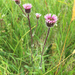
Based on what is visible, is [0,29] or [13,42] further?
[0,29]

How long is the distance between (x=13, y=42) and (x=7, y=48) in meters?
0.10

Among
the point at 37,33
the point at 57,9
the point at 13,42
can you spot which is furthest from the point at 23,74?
the point at 57,9

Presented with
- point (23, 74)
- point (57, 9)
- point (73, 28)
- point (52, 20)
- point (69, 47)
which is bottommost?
point (23, 74)

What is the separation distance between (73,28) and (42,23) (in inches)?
17.3

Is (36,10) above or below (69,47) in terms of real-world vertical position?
above

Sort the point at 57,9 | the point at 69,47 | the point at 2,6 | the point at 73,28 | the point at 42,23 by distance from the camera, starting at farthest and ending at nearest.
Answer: the point at 2,6 → the point at 57,9 → the point at 42,23 → the point at 73,28 → the point at 69,47

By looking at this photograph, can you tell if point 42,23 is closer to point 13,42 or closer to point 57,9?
point 57,9

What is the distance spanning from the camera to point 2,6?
161cm

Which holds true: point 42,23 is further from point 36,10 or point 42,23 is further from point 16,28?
point 16,28

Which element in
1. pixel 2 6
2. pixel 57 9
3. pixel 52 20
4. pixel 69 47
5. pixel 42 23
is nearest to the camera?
pixel 52 20

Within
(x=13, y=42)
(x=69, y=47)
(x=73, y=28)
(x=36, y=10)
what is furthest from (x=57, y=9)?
(x=13, y=42)

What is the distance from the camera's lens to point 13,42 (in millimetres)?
1113

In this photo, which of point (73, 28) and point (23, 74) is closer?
point (23, 74)

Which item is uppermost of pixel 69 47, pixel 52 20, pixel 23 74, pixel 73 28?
pixel 52 20
